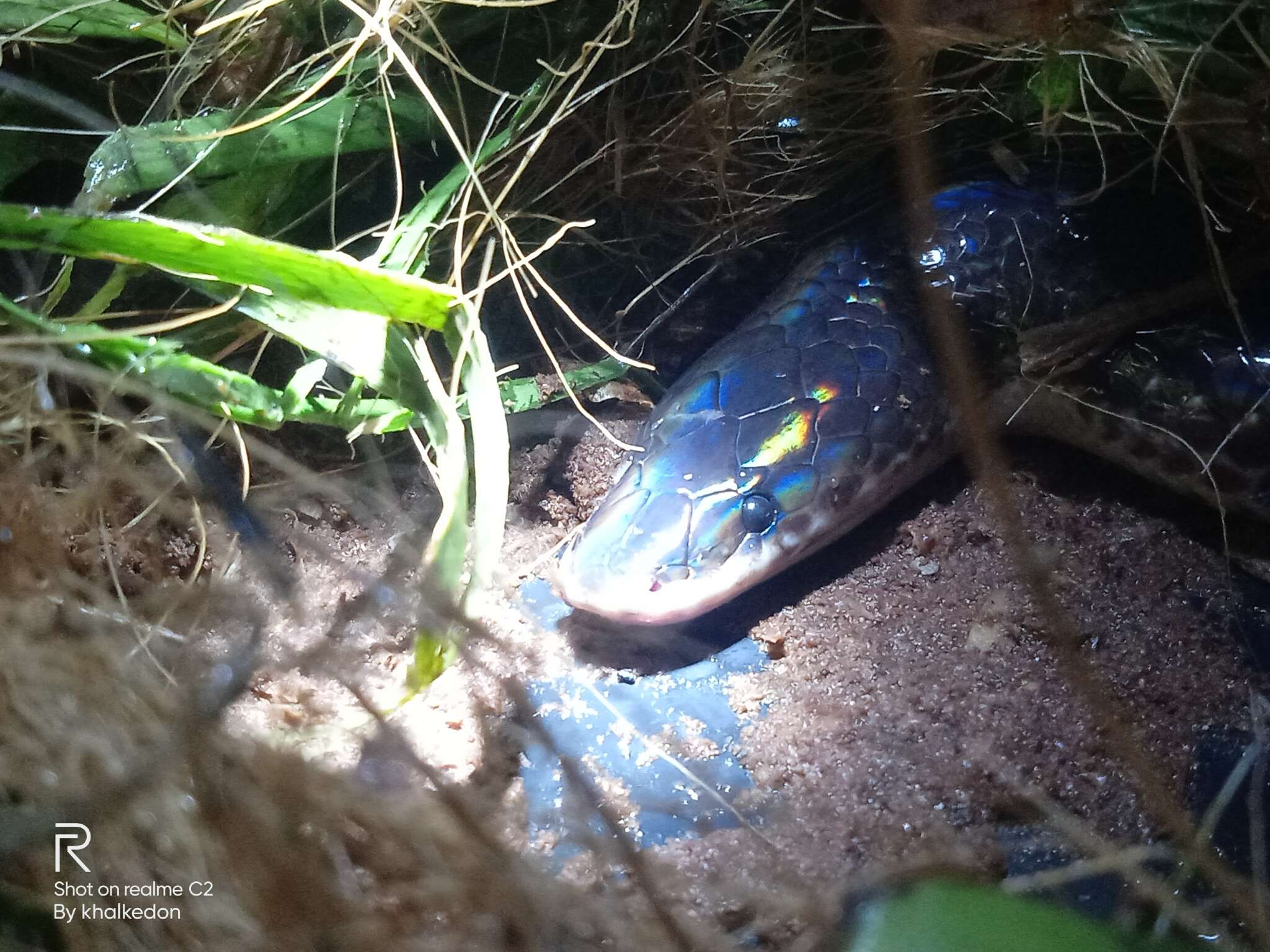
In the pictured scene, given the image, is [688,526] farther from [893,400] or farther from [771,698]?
[893,400]

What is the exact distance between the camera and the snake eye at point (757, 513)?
50.2 inches

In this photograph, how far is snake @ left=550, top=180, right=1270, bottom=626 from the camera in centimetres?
122

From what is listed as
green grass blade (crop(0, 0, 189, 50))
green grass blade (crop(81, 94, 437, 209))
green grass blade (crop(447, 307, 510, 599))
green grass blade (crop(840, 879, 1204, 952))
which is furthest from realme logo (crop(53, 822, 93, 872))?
green grass blade (crop(0, 0, 189, 50))

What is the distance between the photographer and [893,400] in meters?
1.50

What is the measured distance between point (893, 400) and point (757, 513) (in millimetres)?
395

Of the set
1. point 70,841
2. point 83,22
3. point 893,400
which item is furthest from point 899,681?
point 83,22

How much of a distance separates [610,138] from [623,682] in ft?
3.17

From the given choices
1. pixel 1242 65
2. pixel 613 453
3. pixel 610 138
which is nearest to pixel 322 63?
pixel 610 138

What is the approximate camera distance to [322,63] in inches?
47.8

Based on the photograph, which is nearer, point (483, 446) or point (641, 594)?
point (483, 446)

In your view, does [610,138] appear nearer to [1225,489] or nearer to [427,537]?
[427,537]

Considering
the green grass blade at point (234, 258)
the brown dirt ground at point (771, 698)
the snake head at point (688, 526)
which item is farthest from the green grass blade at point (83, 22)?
the snake head at point (688, 526)

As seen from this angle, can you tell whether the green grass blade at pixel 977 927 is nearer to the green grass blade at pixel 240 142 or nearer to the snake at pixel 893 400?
the snake at pixel 893 400

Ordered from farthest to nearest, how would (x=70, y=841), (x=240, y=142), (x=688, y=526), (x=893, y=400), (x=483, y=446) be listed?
(x=893, y=400) < (x=688, y=526) < (x=240, y=142) < (x=483, y=446) < (x=70, y=841)
